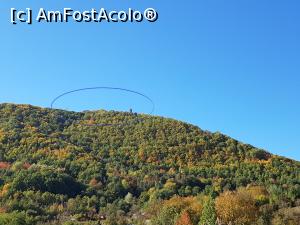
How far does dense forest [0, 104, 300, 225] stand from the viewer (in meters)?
86.1

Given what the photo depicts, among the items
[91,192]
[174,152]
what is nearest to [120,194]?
[91,192]

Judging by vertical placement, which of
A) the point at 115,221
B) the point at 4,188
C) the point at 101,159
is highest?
the point at 101,159

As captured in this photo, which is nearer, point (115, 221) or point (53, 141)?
point (115, 221)

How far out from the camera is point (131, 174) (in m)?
137

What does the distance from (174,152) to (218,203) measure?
240ft

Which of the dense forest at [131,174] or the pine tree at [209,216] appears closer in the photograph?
the pine tree at [209,216]

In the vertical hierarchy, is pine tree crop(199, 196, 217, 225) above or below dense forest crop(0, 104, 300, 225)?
below

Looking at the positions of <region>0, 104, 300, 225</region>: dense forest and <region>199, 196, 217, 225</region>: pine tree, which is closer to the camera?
<region>199, 196, 217, 225</region>: pine tree

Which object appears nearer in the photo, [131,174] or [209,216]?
[209,216]

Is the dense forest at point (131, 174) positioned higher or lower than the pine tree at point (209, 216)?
higher

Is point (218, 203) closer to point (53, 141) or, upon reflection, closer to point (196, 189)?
point (196, 189)

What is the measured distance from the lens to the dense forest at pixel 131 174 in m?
86.1

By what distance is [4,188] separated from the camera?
112312 millimetres

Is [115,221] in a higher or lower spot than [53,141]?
lower
